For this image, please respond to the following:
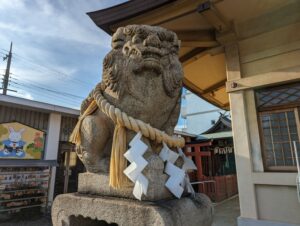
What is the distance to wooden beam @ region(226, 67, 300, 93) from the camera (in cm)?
311

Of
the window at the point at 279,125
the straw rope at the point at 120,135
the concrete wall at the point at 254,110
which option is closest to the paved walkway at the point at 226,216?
the concrete wall at the point at 254,110

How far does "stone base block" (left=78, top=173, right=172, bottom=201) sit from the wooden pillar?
2687 millimetres

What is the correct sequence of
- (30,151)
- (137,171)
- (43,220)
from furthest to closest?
(30,151) → (43,220) → (137,171)

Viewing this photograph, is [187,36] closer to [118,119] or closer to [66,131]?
[118,119]

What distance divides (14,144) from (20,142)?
136 millimetres

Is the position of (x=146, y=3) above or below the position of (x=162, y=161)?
above

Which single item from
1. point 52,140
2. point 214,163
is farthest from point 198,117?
point 52,140

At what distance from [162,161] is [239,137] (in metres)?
2.75

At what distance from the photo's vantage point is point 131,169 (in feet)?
3.13

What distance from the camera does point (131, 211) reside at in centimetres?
97

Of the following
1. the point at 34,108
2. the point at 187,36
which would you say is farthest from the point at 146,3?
the point at 34,108

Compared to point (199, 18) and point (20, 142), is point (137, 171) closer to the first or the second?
point (199, 18)

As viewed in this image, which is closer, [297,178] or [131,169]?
[131,169]

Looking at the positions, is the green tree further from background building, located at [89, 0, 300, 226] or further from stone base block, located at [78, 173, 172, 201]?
stone base block, located at [78, 173, 172, 201]
